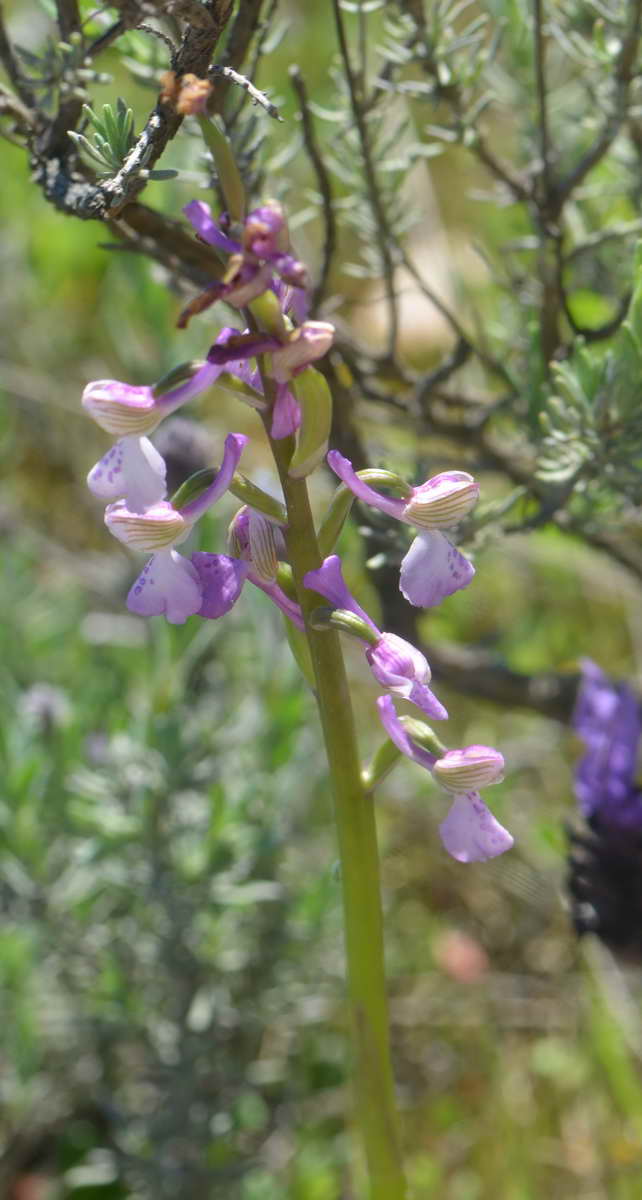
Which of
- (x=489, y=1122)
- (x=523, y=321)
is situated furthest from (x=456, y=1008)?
(x=523, y=321)

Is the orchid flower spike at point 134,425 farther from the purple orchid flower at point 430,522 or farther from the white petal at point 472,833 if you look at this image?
the white petal at point 472,833

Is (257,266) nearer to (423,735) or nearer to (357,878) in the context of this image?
(423,735)

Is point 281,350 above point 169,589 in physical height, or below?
above

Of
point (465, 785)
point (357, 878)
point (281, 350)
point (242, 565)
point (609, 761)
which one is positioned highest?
point (281, 350)

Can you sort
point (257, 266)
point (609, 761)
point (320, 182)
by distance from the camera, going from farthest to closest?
point (609, 761)
point (320, 182)
point (257, 266)

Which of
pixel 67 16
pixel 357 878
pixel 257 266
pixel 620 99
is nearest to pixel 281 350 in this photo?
pixel 257 266

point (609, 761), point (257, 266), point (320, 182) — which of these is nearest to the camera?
point (257, 266)
